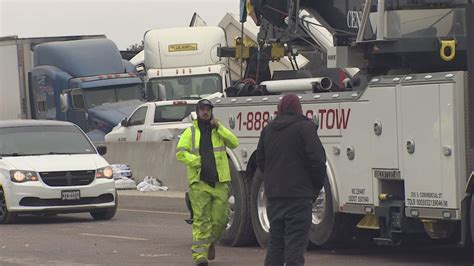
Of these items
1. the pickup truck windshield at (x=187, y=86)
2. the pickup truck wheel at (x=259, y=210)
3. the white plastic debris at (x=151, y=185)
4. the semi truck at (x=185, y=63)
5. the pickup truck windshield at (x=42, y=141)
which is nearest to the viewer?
the pickup truck wheel at (x=259, y=210)

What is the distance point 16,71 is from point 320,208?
83.7ft

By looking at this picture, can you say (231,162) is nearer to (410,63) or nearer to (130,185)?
(410,63)

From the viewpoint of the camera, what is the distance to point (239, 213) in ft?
49.9

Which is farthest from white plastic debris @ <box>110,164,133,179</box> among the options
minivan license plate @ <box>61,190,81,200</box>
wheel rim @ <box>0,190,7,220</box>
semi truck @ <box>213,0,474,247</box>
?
semi truck @ <box>213,0,474,247</box>

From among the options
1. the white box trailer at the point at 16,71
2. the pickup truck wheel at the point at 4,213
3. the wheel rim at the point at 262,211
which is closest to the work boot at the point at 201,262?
the wheel rim at the point at 262,211

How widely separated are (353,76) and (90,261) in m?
3.59

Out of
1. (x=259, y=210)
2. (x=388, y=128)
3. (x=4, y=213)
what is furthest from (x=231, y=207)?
(x=4, y=213)

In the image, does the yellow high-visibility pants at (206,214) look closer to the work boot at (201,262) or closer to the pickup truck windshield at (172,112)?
the work boot at (201,262)

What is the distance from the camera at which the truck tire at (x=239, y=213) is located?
49.8 ft

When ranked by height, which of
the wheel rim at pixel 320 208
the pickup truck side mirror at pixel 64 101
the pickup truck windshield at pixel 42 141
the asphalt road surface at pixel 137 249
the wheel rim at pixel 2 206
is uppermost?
the pickup truck side mirror at pixel 64 101

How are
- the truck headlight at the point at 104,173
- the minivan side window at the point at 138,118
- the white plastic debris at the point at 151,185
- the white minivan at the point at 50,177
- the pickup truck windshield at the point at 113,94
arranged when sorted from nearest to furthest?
the white minivan at the point at 50,177, the truck headlight at the point at 104,173, the white plastic debris at the point at 151,185, the minivan side window at the point at 138,118, the pickup truck windshield at the point at 113,94

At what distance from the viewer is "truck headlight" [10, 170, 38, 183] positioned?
19.3 metres

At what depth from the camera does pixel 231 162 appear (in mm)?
15367

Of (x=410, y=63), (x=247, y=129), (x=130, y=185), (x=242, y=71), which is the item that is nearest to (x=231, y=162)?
(x=247, y=129)
